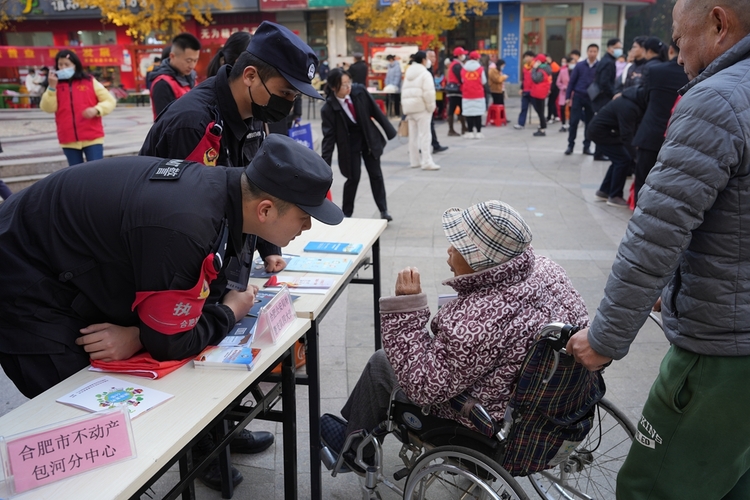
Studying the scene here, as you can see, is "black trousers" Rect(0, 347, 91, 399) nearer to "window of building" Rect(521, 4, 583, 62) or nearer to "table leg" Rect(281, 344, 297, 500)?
"table leg" Rect(281, 344, 297, 500)

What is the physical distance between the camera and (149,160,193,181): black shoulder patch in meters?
1.69

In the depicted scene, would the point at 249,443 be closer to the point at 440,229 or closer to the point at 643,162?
the point at 440,229

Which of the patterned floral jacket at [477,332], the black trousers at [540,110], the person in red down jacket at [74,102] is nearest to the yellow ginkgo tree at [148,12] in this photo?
the black trousers at [540,110]

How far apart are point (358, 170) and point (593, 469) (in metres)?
4.24

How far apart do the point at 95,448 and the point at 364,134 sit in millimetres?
5065

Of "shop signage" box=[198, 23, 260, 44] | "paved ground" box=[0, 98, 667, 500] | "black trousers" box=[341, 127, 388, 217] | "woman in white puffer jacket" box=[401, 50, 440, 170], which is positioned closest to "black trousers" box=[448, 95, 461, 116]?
"paved ground" box=[0, 98, 667, 500]

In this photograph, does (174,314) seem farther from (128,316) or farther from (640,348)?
(640,348)

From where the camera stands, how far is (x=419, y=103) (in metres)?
9.05

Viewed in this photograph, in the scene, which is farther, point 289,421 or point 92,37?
point 92,37

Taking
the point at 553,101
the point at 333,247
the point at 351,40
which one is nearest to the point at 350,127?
the point at 333,247

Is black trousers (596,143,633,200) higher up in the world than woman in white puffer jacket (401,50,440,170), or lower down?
lower down

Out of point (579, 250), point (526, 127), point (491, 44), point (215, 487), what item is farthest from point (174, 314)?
point (491, 44)

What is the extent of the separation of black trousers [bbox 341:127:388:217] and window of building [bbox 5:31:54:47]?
26.9m

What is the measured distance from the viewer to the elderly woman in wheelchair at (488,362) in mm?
1885
